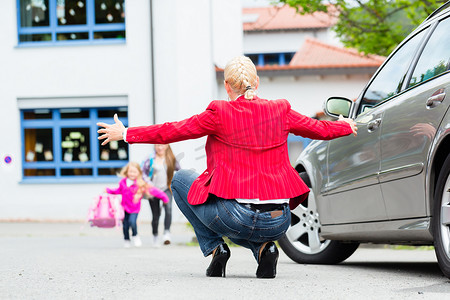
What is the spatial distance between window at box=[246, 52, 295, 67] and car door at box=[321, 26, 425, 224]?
39.9 meters

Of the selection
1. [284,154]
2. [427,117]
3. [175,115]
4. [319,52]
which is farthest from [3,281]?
[319,52]

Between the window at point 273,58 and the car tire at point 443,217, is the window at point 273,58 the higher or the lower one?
the higher one

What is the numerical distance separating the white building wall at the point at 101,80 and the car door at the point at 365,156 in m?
14.0

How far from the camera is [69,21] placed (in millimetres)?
21609

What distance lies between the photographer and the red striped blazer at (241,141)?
5203mm

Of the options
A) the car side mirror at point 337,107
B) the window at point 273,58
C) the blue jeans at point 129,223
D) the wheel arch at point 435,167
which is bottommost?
the blue jeans at point 129,223

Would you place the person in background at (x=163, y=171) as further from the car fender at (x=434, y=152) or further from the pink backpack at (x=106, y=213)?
the car fender at (x=434, y=152)

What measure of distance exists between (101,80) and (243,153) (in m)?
16.2

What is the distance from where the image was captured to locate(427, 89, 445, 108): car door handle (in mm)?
5020

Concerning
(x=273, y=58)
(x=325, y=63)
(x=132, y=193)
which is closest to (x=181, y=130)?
(x=132, y=193)

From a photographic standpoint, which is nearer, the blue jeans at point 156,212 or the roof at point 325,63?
the blue jeans at point 156,212

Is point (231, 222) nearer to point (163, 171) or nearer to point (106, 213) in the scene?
point (106, 213)

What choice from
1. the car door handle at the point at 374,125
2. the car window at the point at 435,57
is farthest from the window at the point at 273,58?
the car window at the point at 435,57

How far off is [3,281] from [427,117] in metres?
2.85
